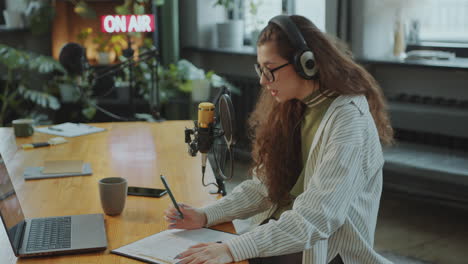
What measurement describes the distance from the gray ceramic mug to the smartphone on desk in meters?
0.19

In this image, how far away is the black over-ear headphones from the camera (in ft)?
5.09

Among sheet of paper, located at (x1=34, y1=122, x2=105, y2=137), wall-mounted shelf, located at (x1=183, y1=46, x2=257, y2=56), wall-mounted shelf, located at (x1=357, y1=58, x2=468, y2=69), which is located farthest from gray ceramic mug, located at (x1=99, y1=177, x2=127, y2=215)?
wall-mounted shelf, located at (x1=183, y1=46, x2=257, y2=56)

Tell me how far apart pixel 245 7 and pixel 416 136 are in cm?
205

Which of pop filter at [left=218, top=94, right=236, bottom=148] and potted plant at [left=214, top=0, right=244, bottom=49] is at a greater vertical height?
potted plant at [left=214, top=0, right=244, bottom=49]

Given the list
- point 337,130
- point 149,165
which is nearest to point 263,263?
point 337,130

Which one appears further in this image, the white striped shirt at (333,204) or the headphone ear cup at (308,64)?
the headphone ear cup at (308,64)

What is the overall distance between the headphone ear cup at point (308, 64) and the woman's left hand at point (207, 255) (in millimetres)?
504

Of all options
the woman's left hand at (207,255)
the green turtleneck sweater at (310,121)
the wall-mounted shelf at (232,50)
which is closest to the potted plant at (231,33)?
the wall-mounted shelf at (232,50)

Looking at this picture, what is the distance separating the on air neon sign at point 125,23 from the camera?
368 cm

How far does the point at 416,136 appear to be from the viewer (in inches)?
157

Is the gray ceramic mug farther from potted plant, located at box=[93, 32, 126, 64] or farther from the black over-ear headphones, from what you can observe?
potted plant, located at box=[93, 32, 126, 64]

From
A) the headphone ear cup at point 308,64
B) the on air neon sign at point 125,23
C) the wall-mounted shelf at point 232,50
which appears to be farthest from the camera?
the wall-mounted shelf at point 232,50

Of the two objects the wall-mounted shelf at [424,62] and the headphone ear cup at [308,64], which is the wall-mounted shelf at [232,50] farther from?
the headphone ear cup at [308,64]

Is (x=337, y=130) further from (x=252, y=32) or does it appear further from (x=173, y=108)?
(x=173, y=108)
